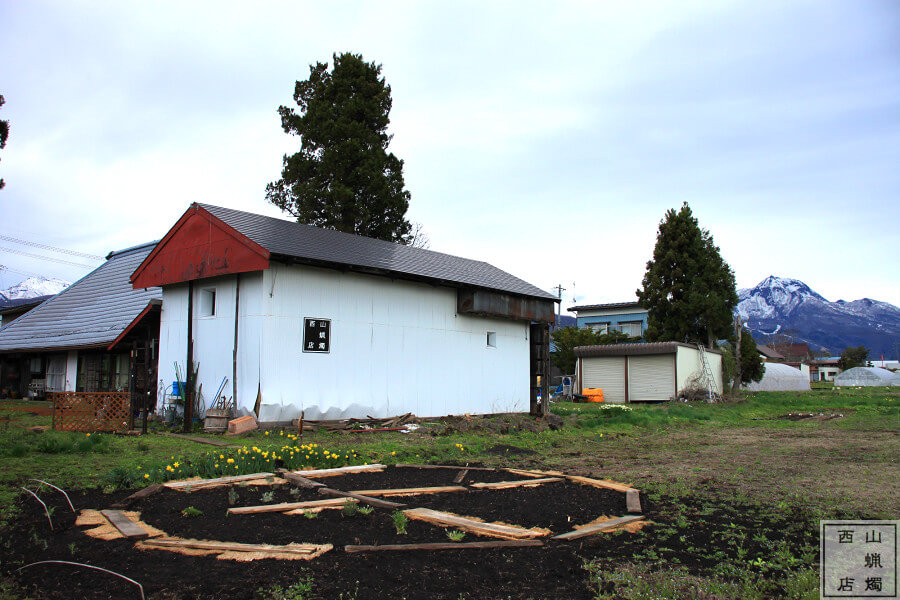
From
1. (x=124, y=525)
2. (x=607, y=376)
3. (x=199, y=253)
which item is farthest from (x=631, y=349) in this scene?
(x=124, y=525)

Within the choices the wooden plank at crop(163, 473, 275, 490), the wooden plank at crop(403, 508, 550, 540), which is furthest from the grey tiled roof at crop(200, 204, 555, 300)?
the wooden plank at crop(403, 508, 550, 540)

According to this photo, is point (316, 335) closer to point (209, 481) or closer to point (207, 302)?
point (207, 302)

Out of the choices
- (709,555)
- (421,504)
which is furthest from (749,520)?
(421,504)

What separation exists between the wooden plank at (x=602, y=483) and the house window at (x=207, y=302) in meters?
11.4

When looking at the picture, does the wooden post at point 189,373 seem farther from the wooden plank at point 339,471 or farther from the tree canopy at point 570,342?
the tree canopy at point 570,342

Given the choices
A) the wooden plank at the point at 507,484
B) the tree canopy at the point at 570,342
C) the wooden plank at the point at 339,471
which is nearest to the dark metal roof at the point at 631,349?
the tree canopy at the point at 570,342

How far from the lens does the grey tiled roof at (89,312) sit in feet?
66.3

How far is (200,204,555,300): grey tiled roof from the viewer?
14647mm

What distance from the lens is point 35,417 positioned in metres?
16.2

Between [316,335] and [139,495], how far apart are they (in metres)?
8.57

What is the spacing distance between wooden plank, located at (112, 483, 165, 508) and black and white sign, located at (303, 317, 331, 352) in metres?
7.99

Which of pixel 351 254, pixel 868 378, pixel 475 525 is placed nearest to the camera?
pixel 475 525

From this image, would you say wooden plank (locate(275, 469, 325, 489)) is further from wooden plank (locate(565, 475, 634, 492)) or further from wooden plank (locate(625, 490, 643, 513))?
wooden plank (locate(625, 490, 643, 513))

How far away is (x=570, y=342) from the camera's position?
1554 inches
